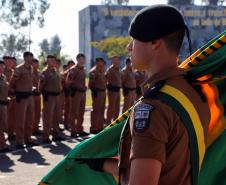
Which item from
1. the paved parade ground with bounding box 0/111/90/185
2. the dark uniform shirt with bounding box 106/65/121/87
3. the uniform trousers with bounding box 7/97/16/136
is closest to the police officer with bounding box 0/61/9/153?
the paved parade ground with bounding box 0/111/90/185

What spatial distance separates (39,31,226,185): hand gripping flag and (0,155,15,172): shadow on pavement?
5.43 meters

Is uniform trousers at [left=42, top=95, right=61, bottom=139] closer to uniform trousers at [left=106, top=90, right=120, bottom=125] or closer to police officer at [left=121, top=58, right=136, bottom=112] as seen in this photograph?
uniform trousers at [left=106, top=90, right=120, bottom=125]

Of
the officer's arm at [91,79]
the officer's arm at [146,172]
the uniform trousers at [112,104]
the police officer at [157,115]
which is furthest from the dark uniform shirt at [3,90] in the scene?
the officer's arm at [146,172]

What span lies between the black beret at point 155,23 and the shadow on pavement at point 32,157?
22.0 ft

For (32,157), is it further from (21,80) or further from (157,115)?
(157,115)

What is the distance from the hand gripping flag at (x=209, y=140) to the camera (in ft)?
7.08

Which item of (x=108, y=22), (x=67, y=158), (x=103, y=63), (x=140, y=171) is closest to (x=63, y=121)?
(x=103, y=63)

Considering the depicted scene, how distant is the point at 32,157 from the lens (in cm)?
894

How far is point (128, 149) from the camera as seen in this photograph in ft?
5.91

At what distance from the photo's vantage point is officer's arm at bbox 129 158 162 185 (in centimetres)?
161

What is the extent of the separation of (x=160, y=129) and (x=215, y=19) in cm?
7250

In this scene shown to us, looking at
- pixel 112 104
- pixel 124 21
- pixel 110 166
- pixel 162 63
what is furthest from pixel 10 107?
pixel 124 21

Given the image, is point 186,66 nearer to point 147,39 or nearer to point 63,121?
point 147,39

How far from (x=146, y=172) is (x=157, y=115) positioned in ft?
0.60
